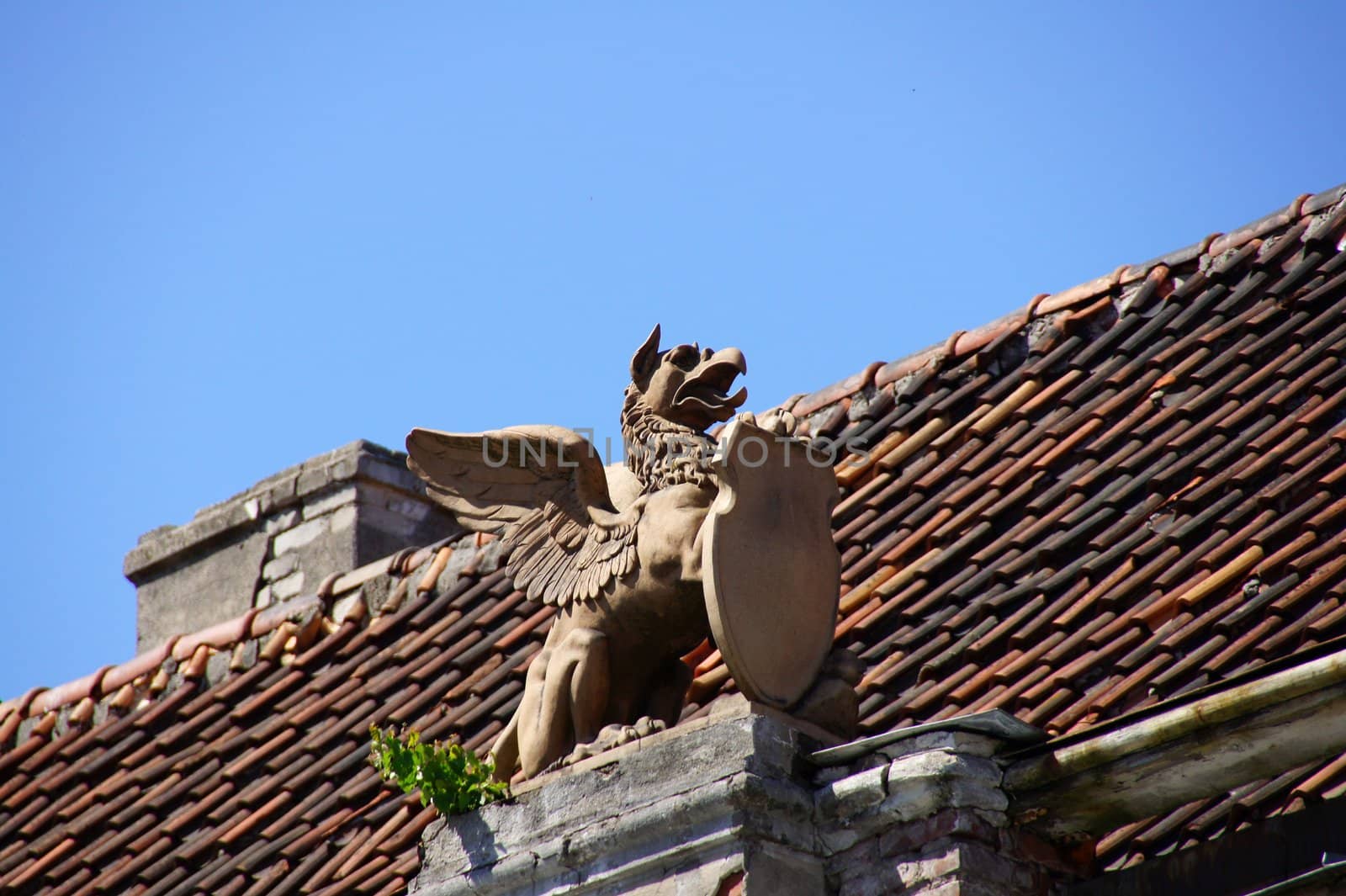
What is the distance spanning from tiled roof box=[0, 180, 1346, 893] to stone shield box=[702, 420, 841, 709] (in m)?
0.85

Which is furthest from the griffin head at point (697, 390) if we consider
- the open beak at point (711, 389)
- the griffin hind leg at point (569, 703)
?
the griffin hind leg at point (569, 703)

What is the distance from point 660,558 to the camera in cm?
613

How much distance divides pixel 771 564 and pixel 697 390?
0.66 m

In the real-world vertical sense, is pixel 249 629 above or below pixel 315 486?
below

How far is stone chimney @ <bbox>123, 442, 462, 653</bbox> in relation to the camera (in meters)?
10.9

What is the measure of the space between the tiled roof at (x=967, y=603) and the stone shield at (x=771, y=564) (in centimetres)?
85

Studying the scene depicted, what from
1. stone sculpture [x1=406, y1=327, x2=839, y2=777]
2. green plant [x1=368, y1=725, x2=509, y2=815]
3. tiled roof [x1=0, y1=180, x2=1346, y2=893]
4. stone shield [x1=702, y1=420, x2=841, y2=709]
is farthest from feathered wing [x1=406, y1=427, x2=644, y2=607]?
tiled roof [x1=0, y1=180, x2=1346, y2=893]

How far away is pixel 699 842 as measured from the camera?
5637 millimetres

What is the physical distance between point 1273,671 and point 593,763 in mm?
1928

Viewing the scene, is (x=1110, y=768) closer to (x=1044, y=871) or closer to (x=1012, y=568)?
(x=1044, y=871)

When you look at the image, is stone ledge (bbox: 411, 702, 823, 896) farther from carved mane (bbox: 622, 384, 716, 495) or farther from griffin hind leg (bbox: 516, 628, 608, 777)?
carved mane (bbox: 622, 384, 716, 495)

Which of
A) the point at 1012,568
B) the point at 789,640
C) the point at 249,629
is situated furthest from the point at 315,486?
the point at 789,640

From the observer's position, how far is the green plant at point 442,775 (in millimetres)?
6188

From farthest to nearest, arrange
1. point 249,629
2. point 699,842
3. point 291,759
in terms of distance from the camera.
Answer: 1. point 249,629
2. point 291,759
3. point 699,842
